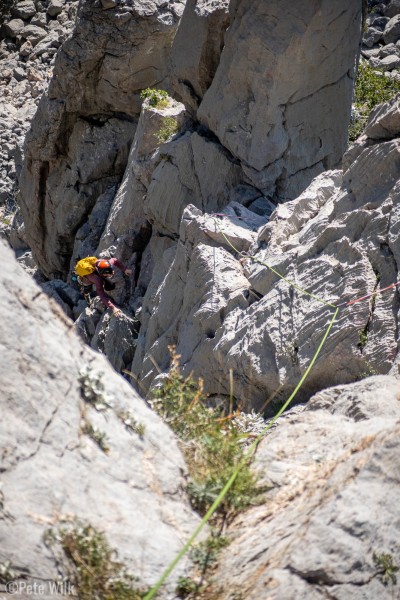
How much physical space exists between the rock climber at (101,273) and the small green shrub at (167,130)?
2993 mm

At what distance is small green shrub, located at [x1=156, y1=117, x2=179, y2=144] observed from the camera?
1828 centimetres

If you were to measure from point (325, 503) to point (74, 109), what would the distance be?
751 inches

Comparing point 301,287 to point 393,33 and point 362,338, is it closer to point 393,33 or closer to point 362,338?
point 362,338

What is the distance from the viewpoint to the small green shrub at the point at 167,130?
60.0ft

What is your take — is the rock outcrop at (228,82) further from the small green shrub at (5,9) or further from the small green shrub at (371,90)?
the small green shrub at (5,9)

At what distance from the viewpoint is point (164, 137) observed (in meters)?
18.4

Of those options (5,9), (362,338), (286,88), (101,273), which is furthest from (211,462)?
(5,9)

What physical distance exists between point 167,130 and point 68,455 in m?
14.2

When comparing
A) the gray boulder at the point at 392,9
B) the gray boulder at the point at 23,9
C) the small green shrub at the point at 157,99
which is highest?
the gray boulder at the point at 392,9

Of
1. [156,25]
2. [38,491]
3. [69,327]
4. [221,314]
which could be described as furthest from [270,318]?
[156,25]

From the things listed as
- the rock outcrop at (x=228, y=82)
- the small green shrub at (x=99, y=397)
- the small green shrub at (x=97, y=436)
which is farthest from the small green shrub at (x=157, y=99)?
the small green shrub at (x=97, y=436)

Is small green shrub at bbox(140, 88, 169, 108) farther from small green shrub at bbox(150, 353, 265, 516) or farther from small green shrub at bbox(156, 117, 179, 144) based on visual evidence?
small green shrub at bbox(150, 353, 265, 516)

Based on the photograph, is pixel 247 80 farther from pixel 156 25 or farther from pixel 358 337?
pixel 358 337

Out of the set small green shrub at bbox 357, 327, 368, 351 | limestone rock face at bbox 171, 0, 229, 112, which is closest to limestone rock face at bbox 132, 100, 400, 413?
small green shrub at bbox 357, 327, 368, 351
